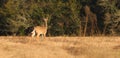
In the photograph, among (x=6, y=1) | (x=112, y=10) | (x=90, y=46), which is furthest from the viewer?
(x=6, y=1)

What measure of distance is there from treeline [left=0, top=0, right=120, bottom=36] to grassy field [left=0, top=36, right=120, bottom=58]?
7.74 meters

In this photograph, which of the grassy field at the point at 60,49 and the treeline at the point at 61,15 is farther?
the treeline at the point at 61,15

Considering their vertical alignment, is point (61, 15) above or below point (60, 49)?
below

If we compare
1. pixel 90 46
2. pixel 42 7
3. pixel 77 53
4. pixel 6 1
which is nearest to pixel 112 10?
pixel 42 7

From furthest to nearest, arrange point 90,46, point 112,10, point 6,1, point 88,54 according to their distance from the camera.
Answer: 1. point 6,1
2. point 112,10
3. point 90,46
4. point 88,54

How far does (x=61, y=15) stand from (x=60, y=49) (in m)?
11.1

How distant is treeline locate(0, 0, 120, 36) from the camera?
28.1 m

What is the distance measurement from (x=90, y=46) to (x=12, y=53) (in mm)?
3575

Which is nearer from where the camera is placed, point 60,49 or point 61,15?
point 60,49

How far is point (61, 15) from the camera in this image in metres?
28.6

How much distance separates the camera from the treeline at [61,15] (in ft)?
92.1

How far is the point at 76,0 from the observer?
28.7 meters

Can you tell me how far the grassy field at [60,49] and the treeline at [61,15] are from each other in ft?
25.4

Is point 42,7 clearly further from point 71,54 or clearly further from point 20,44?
point 71,54
